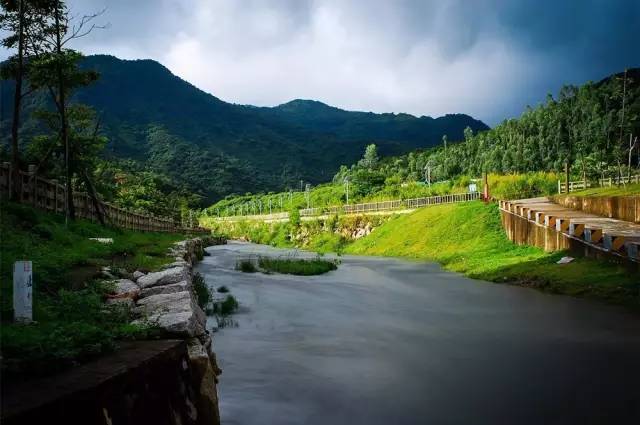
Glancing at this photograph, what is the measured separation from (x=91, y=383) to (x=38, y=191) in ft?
68.9

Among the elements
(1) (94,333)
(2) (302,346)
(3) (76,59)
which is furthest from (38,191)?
(1) (94,333)

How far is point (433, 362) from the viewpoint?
29.1ft

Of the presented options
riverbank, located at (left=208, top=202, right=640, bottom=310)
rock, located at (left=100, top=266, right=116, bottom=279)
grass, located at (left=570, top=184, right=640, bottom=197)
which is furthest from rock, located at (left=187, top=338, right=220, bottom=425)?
grass, located at (left=570, top=184, right=640, bottom=197)

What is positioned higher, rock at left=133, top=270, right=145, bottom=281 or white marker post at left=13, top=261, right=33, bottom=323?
white marker post at left=13, top=261, right=33, bottom=323

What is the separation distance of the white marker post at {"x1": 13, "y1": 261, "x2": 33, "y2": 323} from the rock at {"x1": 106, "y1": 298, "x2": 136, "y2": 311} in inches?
59.9

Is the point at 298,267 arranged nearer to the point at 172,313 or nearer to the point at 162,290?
the point at 162,290

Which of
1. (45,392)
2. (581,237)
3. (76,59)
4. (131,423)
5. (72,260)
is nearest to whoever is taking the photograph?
(45,392)

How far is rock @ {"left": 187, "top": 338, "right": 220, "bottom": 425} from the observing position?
586cm

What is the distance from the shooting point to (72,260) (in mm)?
11469

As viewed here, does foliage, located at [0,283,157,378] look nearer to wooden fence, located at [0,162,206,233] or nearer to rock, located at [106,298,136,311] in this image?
rock, located at [106,298,136,311]

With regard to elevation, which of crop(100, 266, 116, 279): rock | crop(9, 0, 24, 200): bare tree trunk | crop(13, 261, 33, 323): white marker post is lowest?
crop(100, 266, 116, 279): rock

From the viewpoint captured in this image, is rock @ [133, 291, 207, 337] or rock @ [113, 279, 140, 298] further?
rock @ [113, 279, 140, 298]

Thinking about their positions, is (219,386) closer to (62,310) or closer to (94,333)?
(62,310)

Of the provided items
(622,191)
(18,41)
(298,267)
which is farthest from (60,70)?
(622,191)
